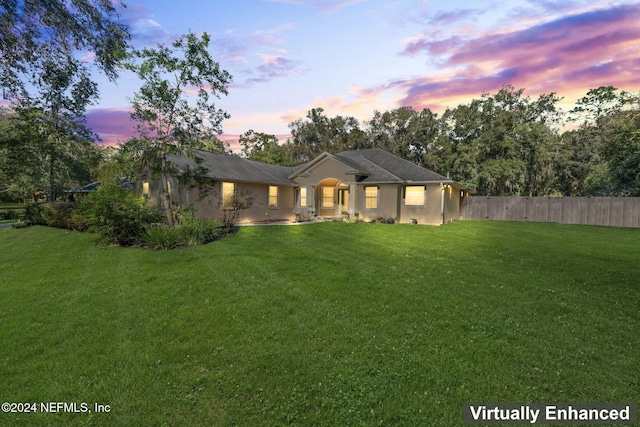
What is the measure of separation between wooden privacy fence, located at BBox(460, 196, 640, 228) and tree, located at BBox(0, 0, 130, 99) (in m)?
25.8

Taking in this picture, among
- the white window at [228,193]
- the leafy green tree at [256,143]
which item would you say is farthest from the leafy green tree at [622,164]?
the leafy green tree at [256,143]

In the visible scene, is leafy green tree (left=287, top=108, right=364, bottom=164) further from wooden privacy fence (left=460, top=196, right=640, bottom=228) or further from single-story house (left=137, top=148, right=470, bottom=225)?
wooden privacy fence (left=460, top=196, right=640, bottom=228)

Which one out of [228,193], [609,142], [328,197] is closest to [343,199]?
[328,197]

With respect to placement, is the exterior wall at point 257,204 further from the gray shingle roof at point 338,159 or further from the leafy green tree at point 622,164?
the leafy green tree at point 622,164

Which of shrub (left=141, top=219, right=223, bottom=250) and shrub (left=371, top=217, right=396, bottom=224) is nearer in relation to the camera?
shrub (left=141, top=219, right=223, bottom=250)

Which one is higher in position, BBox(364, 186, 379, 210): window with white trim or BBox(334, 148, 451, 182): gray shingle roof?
BBox(334, 148, 451, 182): gray shingle roof

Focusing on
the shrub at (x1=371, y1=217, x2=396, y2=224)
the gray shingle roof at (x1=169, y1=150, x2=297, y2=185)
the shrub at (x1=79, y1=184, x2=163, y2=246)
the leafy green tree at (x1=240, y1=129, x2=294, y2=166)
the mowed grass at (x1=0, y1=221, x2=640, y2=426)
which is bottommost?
the mowed grass at (x1=0, y1=221, x2=640, y2=426)

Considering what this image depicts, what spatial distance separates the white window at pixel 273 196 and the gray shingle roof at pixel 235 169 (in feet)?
1.92

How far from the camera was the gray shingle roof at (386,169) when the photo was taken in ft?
65.0

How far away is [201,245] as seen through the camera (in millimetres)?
10523

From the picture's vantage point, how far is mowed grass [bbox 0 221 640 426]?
3.07 m

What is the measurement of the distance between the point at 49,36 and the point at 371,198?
1714 centimetres

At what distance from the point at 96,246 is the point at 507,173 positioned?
32648 millimetres

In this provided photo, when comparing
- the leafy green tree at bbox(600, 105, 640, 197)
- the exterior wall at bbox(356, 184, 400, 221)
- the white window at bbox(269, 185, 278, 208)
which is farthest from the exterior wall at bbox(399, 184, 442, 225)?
the leafy green tree at bbox(600, 105, 640, 197)
